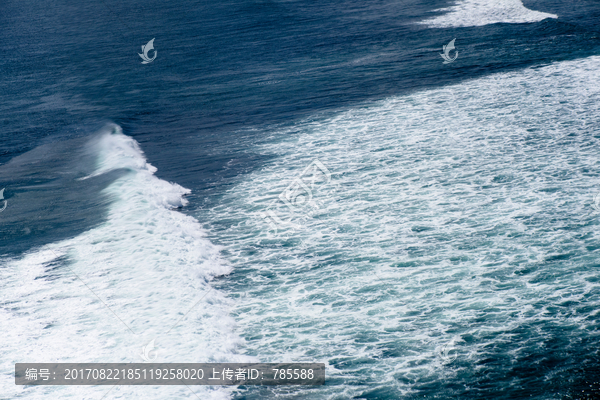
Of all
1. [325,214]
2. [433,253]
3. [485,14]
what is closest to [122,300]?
[325,214]

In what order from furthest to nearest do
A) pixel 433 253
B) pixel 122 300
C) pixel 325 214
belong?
pixel 325 214, pixel 433 253, pixel 122 300

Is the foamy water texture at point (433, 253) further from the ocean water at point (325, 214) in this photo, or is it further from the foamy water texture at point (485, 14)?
the foamy water texture at point (485, 14)

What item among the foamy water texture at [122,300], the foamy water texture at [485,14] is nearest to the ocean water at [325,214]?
the foamy water texture at [122,300]

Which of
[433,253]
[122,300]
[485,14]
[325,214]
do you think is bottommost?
[433,253]

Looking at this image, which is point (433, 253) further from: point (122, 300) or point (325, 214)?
point (122, 300)

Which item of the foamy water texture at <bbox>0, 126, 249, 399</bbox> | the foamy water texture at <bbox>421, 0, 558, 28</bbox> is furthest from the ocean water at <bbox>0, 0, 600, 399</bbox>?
the foamy water texture at <bbox>421, 0, 558, 28</bbox>

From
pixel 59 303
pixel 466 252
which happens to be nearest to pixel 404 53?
pixel 466 252

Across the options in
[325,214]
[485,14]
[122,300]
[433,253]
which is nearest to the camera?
[122,300]

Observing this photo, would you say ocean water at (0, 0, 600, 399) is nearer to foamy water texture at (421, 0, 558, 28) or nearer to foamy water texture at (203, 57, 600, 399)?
foamy water texture at (203, 57, 600, 399)
